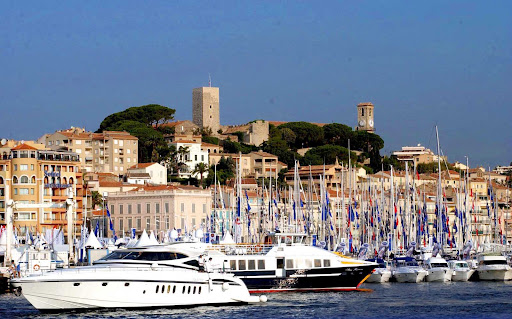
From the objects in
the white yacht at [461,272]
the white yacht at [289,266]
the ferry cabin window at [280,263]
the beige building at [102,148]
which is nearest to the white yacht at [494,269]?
the white yacht at [461,272]

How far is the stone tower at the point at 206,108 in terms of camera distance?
191 m

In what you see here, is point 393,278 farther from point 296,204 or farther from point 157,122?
point 157,122

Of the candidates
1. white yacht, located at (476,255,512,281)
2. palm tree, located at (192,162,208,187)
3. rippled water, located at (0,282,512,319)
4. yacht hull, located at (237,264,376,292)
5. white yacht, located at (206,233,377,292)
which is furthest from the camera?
palm tree, located at (192,162,208,187)

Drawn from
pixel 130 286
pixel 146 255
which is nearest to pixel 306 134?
pixel 146 255

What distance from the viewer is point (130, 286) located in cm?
4138

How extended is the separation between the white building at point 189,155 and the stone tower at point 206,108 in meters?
36.5

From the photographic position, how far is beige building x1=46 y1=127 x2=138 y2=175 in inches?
5463

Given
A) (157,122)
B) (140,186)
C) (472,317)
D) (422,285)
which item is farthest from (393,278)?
(157,122)

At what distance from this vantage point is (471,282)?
66.2m

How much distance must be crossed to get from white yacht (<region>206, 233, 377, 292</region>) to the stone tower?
13609cm

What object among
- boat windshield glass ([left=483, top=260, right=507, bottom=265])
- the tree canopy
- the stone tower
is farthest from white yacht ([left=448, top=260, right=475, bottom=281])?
the stone tower

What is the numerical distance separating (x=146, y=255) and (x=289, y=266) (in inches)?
399

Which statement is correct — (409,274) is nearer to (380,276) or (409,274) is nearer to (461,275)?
(380,276)

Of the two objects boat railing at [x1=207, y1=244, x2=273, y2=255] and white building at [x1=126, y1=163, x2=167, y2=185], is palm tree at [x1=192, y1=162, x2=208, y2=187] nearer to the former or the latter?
white building at [x1=126, y1=163, x2=167, y2=185]
